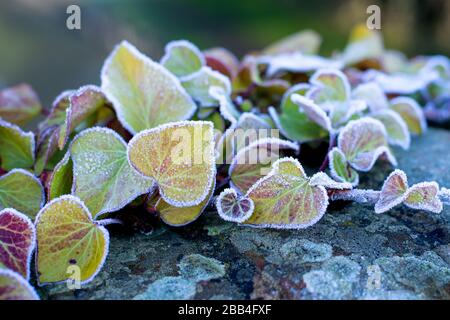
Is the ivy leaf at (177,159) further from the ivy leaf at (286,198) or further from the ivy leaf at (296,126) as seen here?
the ivy leaf at (296,126)

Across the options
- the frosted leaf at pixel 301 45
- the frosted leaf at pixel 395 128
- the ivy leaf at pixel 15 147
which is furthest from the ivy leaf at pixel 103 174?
the frosted leaf at pixel 301 45

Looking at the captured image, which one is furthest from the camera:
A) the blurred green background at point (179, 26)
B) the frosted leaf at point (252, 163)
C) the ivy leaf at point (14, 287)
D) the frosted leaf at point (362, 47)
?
the blurred green background at point (179, 26)

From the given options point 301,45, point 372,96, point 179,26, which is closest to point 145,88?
point 372,96

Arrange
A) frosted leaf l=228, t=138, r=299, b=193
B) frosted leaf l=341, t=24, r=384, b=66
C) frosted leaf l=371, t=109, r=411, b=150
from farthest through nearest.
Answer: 1. frosted leaf l=341, t=24, r=384, b=66
2. frosted leaf l=371, t=109, r=411, b=150
3. frosted leaf l=228, t=138, r=299, b=193

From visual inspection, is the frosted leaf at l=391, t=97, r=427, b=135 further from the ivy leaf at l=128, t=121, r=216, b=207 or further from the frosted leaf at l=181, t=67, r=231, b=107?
the ivy leaf at l=128, t=121, r=216, b=207

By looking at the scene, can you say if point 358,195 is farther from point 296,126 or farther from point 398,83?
point 398,83

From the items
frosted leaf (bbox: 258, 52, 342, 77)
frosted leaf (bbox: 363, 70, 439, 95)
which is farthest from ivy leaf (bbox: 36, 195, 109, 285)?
frosted leaf (bbox: 363, 70, 439, 95)
